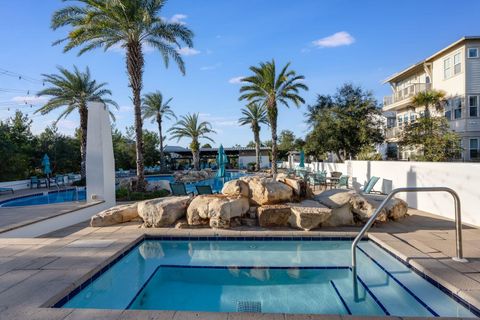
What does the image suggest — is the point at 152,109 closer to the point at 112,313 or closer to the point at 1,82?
the point at 1,82

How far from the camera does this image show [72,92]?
22.4 m

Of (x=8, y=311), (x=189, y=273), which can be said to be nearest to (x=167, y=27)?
(x=189, y=273)

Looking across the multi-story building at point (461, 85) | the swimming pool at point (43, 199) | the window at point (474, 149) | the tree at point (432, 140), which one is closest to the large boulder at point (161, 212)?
the swimming pool at point (43, 199)

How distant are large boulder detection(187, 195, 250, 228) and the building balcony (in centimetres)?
2086

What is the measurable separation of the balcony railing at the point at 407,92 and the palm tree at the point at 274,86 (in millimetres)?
8315

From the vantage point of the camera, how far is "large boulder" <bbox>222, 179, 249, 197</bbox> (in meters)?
8.32

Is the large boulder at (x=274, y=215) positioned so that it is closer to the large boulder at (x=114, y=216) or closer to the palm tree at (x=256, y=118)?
the large boulder at (x=114, y=216)

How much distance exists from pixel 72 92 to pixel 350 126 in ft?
67.4

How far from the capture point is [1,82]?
2027 centimetres

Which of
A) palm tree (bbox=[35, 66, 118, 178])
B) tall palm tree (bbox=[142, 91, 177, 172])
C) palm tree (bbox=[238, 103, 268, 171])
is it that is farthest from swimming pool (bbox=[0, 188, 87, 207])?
palm tree (bbox=[238, 103, 268, 171])

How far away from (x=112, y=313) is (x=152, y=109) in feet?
103

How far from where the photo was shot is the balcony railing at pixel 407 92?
22.7 m

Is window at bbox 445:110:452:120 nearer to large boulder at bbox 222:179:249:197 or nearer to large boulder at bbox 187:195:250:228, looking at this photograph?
large boulder at bbox 222:179:249:197

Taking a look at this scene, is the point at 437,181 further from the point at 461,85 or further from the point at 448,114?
the point at 448,114
